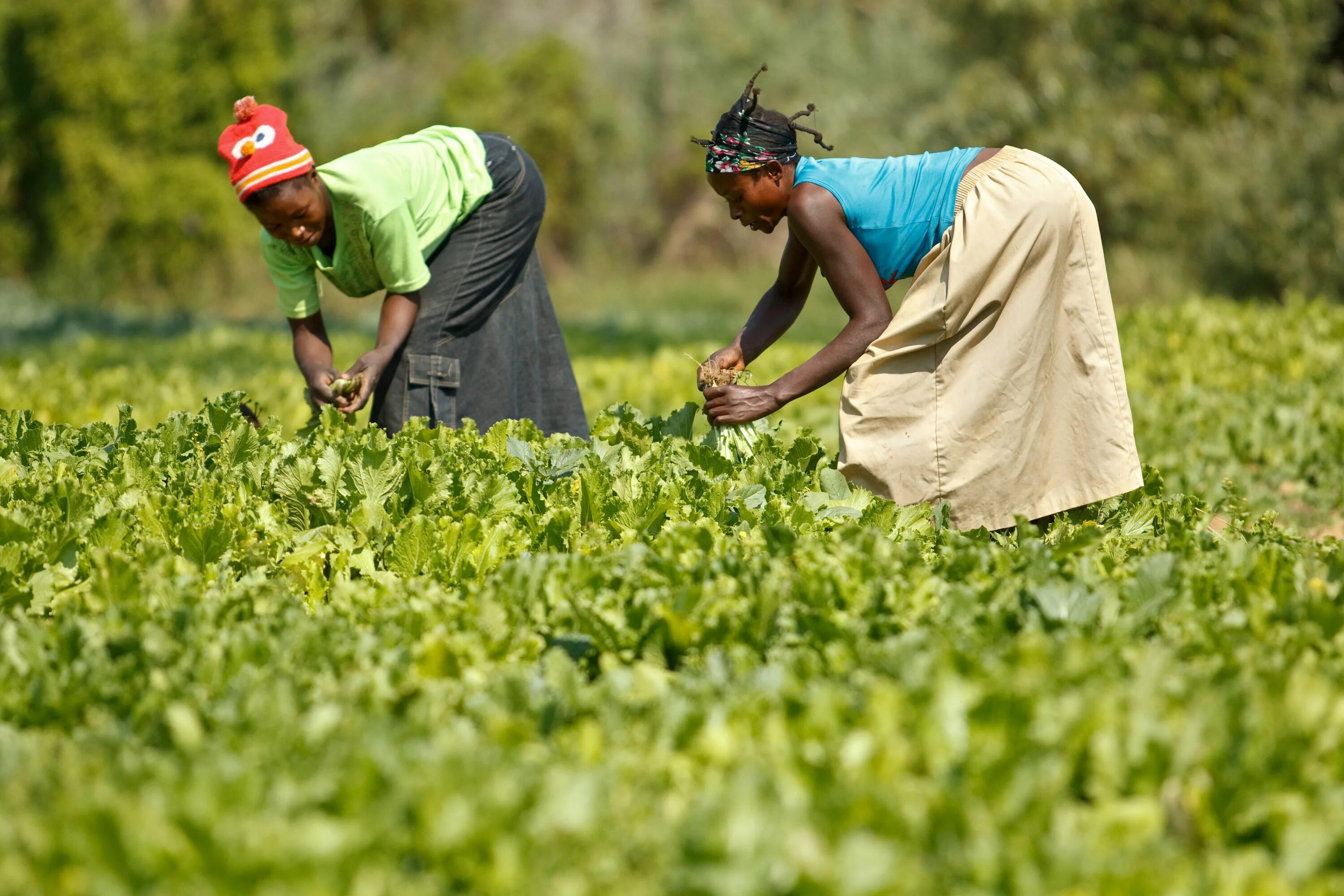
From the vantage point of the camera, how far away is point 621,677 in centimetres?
243

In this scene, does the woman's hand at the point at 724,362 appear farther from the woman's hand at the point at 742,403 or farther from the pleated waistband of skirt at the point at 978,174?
the pleated waistband of skirt at the point at 978,174

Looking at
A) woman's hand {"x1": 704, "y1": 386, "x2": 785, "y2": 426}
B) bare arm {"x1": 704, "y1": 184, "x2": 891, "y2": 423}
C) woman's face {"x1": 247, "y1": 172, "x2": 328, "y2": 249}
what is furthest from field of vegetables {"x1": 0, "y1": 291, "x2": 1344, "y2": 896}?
woman's face {"x1": 247, "y1": 172, "x2": 328, "y2": 249}

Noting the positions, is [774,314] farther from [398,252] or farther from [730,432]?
[398,252]

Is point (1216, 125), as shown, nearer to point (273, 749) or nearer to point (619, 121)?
point (619, 121)

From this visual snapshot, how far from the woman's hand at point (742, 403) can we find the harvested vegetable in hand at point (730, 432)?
0.24ft

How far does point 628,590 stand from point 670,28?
106ft

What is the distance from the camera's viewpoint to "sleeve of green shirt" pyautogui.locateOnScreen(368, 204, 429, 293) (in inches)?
170

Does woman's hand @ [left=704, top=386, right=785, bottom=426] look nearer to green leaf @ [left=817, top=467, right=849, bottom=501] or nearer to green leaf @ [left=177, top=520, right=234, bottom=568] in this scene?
green leaf @ [left=817, top=467, right=849, bottom=501]

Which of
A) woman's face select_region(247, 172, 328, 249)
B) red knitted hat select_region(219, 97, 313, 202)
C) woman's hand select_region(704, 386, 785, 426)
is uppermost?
red knitted hat select_region(219, 97, 313, 202)

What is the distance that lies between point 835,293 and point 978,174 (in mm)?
642

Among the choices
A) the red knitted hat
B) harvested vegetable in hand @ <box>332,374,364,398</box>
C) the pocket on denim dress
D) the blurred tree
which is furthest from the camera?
the blurred tree

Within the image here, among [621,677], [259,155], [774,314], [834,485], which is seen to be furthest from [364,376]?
[621,677]

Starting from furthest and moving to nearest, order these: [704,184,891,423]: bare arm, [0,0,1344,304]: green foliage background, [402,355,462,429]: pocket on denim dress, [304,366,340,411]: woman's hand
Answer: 1. [0,0,1344,304]: green foliage background
2. [402,355,462,429]: pocket on denim dress
3. [304,366,340,411]: woman's hand
4. [704,184,891,423]: bare arm

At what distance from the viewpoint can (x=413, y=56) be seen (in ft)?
95.7
